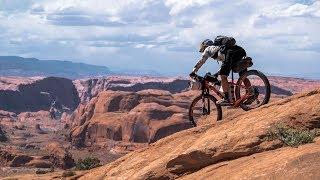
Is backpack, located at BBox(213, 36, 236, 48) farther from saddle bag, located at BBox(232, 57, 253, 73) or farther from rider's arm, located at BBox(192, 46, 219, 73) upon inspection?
saddle bag, located at BBox(232, 57, 253, 73)

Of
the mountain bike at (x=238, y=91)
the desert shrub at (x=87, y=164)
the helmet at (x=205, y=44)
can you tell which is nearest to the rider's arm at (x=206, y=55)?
the helmet at (x=205, y=44)

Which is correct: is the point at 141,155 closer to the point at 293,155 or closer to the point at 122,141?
the point at 293,155

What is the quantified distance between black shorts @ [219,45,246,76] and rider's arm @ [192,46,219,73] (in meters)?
0.55

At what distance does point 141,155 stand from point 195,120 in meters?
3.24

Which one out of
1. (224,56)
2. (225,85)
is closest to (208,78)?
(225,85)

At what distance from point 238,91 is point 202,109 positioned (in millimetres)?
2523

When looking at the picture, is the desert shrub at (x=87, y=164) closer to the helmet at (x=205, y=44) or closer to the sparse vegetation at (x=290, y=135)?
the helmet at (x=205, y=44)

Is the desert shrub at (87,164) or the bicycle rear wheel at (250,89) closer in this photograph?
the bicycle rear wheel at (250,89)

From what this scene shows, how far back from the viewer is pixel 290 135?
43.0ft

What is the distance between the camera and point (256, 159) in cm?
1263

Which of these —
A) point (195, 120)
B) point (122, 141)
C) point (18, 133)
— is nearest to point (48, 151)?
point (122, 141)

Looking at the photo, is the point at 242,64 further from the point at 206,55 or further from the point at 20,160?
the point at 20,160

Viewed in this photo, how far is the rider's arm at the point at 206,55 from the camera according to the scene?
55.8 feet

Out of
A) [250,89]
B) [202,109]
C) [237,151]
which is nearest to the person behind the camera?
[237,151]
